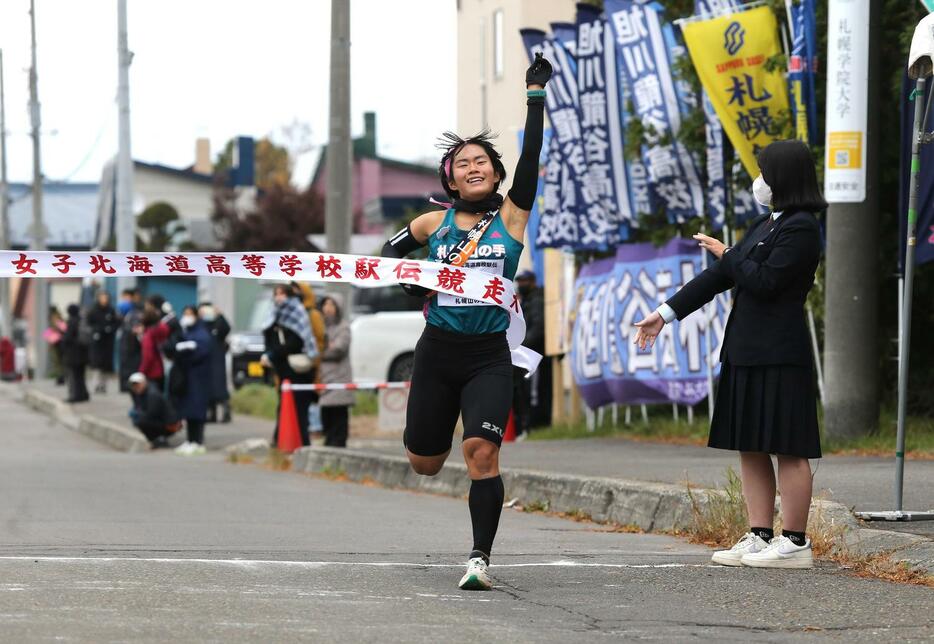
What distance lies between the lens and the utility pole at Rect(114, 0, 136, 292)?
26.3m

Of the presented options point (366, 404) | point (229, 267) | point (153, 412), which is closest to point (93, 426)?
point (366, 404)

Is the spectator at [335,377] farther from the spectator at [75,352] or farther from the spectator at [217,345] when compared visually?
the spectator at [75,352]

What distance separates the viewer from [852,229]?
12508mm

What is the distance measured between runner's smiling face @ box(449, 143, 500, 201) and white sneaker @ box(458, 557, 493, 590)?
152 cm

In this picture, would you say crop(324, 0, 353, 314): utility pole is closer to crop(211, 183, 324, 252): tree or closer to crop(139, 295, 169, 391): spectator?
crop(139, 295, 169, 391): spectator

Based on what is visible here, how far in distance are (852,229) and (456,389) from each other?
643cm

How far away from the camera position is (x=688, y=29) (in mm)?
13820

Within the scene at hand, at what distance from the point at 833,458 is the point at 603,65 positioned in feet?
18.7

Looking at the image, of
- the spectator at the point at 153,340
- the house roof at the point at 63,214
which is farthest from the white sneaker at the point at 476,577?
the house roof at the point at 63,214

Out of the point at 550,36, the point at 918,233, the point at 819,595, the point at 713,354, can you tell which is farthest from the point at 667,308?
the point at 550,36

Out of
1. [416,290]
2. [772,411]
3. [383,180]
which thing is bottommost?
[772,411]

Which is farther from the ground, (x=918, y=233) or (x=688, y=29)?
(x=688, y=29)

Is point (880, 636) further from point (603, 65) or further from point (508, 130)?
point (508, 130)

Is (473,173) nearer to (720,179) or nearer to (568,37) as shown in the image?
(720,179)
